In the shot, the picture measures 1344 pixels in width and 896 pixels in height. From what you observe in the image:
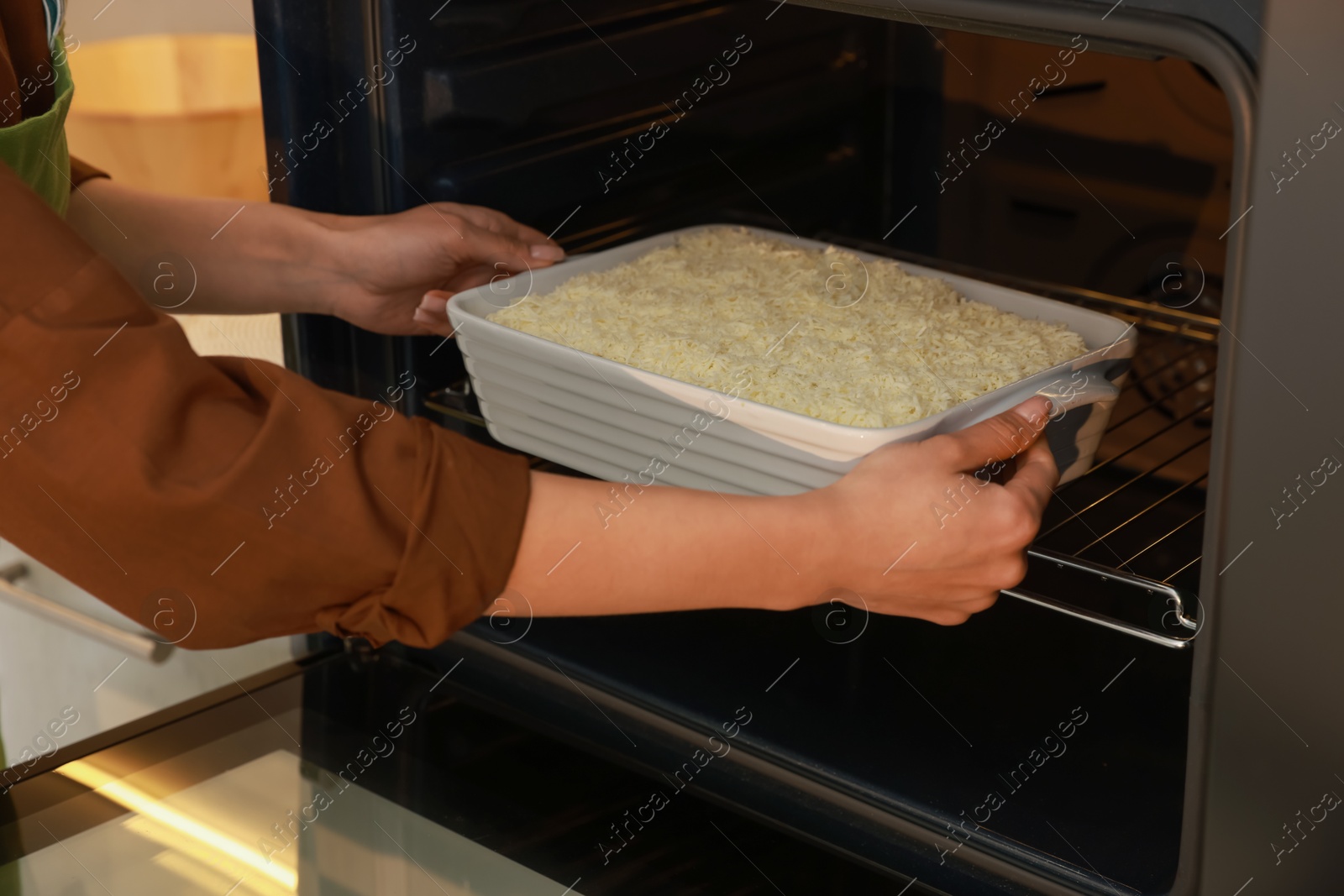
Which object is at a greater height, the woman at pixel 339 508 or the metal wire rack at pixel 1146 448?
the woman at pixel 339 508

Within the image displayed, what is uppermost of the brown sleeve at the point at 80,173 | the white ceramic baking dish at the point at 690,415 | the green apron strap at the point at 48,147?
the green apron strap at the point at 48,147

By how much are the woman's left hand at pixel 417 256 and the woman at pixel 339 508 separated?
0.24 m

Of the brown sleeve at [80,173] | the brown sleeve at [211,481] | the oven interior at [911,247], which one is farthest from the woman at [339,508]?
the brown sleeve at [80,173]

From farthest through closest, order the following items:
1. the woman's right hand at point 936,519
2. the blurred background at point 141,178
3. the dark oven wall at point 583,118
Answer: the blurred background at point 141,178, the dark oven wall at point 583,118, the woman's right hand at point 936,519

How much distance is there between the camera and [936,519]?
2.21ft

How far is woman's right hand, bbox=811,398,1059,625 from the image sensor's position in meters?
0.68

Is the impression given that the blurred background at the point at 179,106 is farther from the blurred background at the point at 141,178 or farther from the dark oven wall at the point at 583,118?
the dark oven wall at the point at 583,118

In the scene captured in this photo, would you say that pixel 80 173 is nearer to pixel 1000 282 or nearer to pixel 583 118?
pixel 583 118

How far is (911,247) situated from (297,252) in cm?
62

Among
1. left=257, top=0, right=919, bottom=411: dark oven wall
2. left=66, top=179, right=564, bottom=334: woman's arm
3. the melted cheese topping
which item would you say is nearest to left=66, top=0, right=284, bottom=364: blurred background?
left=66, top=179, right=564, bottom=334: woman's arm

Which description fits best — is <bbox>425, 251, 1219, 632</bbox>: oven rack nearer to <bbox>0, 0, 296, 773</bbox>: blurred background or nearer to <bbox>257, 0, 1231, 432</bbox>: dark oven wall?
<bbox>257, 0, 1231, 432</bbox>: dark oven wall

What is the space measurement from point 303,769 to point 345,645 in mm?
158

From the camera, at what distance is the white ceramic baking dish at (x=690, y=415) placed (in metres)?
0.76

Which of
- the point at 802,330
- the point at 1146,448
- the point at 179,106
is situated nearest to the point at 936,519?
the point at 802,330
